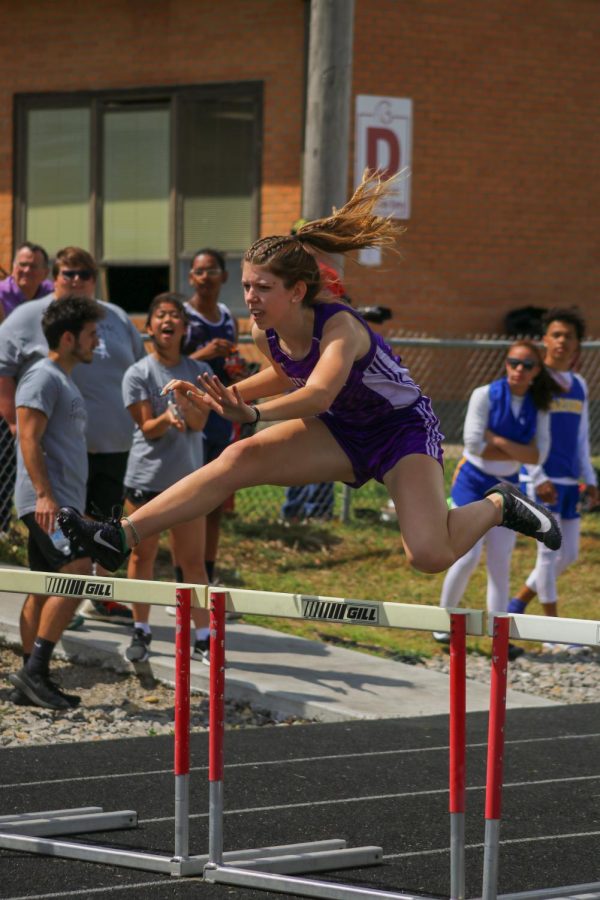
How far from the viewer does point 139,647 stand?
29.2 feet

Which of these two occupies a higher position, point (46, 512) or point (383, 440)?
point (383, 440)

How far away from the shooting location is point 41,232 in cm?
1962

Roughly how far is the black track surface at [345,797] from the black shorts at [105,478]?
81.2 inches

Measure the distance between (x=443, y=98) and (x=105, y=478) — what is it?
10.0 m

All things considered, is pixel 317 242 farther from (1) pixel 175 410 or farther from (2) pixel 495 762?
(1) pixel 175 410

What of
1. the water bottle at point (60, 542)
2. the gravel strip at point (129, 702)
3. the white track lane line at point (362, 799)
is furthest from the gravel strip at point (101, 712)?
the white track lane line at point (362, 799)

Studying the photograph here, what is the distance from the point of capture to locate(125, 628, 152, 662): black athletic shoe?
349 inches

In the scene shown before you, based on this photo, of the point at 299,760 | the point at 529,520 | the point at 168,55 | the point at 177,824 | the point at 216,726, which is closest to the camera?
the point at 216,726

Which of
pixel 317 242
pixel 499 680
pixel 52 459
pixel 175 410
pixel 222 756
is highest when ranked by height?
pixel 317 242

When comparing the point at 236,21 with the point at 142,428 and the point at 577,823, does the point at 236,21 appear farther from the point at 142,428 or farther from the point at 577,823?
the point at 577,823

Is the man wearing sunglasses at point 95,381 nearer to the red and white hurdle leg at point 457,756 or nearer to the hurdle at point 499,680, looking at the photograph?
the red and white hurdle leg at point 457,756

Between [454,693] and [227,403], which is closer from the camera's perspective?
[454,693]

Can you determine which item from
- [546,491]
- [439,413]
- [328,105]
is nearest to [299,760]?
[546,491]

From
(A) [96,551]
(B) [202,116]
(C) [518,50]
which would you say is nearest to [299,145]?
(B) [202,116]
